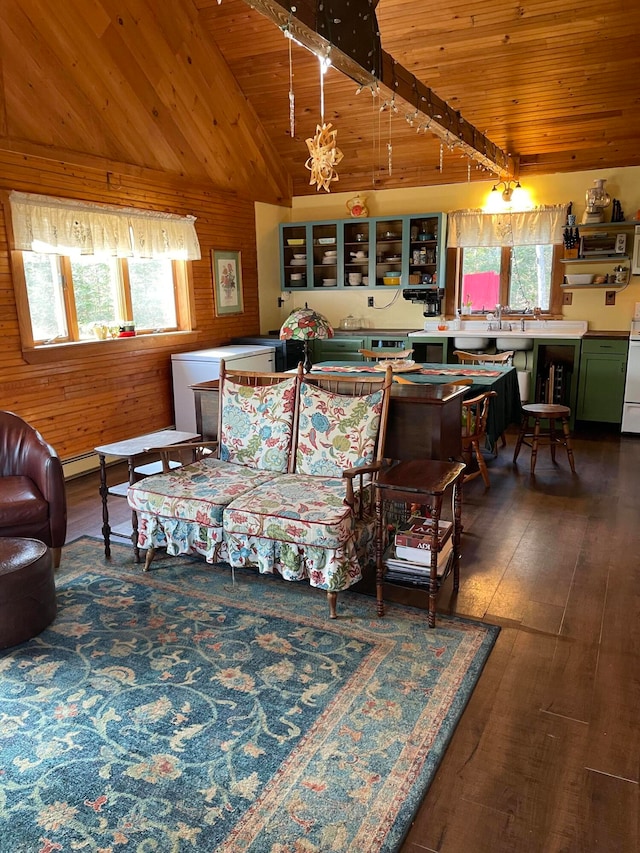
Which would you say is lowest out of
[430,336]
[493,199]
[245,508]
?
[245,508]

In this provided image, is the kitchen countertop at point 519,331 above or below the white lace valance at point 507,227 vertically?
below

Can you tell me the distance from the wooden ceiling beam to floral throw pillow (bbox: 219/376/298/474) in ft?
5.39

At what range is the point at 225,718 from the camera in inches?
88.7

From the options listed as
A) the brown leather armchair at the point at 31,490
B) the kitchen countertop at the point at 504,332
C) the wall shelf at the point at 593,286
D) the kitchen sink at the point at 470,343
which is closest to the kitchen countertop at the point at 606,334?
the kitchen countertop at the point at 504,332

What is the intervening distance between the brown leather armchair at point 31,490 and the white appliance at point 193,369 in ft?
7.87

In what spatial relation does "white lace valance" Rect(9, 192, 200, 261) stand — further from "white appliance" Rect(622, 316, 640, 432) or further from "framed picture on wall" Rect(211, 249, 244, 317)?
"white appliance" Rect(622, 316, 640, 432)

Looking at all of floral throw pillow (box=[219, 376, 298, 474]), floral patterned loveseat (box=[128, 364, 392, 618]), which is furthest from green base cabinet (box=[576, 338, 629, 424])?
floral throw pillow (box=[219, 376, 298, 474])

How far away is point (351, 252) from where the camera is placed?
25.0 ft

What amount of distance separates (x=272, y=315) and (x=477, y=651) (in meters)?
6.01

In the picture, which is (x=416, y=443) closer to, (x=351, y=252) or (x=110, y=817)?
(x=110, y=817)

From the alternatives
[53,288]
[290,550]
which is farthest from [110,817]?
[53,288]

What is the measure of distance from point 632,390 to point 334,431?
158 inches

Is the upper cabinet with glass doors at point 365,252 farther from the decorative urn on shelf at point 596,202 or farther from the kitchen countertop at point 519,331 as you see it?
the decorative urn on shelf at point 596,202

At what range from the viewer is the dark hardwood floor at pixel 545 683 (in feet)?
5.91
